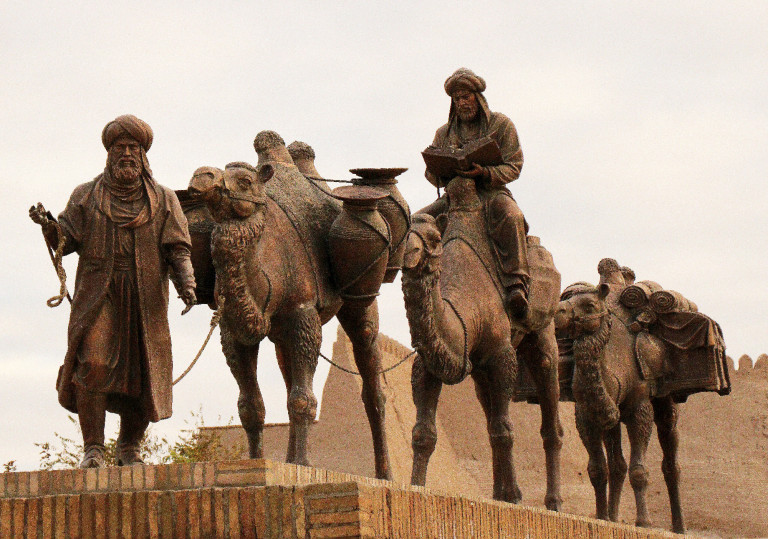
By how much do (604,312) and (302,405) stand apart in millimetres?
6584

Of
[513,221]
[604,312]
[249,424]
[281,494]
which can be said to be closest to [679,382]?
[604,312]

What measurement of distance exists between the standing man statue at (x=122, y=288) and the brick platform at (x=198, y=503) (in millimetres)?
1066

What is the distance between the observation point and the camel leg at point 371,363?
460 inches

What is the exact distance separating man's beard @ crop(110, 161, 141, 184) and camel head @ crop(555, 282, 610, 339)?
683 centimetres

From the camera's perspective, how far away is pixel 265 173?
10.5 m

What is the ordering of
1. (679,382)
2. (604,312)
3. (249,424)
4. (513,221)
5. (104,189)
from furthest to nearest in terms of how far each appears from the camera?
1. (679,382)
2. (604,312)
3. (513,221)
4. (249,424)
5. (104,189)

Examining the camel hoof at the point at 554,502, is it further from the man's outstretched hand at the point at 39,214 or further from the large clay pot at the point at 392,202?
the man's outstretched hand at the point at 39,214

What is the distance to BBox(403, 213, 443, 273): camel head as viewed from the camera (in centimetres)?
1160

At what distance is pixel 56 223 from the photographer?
31.8ft

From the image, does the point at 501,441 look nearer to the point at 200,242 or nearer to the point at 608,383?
the point at 200,242

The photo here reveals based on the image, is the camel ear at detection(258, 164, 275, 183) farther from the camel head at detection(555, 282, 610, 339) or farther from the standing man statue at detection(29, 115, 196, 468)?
the camel head at detection(555, 282, 610, 339)

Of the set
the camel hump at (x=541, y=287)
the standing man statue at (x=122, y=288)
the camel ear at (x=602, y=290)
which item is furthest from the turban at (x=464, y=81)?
the standing man statue at (x=122, y=288)

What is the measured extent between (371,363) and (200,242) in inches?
68.5

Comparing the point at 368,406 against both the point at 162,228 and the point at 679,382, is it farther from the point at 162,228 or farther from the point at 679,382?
the point at 679,382
